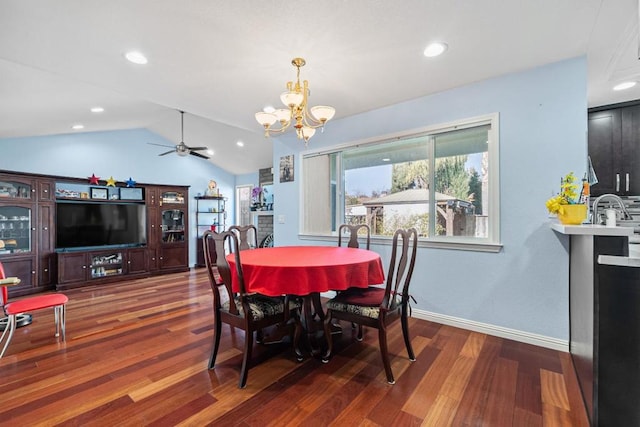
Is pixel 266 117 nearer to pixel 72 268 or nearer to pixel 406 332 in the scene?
pixel 406 332

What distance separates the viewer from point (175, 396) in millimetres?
1795

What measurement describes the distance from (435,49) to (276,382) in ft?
8.97

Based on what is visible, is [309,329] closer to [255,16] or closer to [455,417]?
[455,417]

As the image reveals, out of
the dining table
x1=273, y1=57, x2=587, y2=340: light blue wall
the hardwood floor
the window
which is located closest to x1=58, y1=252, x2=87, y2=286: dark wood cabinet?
the hardwood floor

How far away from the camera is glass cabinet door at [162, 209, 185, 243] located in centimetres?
615

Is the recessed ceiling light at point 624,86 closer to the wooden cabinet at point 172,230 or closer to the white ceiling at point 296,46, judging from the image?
the white ceiling at point 296,46

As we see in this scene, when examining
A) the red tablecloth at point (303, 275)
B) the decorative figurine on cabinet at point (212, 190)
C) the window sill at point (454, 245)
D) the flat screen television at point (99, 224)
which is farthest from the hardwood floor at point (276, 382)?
the decorative figurine on cabinet at point (212, 190)

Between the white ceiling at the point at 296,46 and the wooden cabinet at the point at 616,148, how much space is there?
0.17m

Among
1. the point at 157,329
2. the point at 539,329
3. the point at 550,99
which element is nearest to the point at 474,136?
the point at 550,99

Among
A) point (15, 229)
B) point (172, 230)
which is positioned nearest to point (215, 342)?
point (15, 229)

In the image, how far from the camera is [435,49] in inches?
88.0

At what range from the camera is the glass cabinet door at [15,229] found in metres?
4.34

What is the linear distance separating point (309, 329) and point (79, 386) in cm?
161

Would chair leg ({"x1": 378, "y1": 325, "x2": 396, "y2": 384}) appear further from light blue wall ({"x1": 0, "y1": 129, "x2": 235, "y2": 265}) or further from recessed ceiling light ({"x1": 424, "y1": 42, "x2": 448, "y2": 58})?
light blue wall ({"x1": 0, "y1": 129, "x2": 235, "y2": 265})
